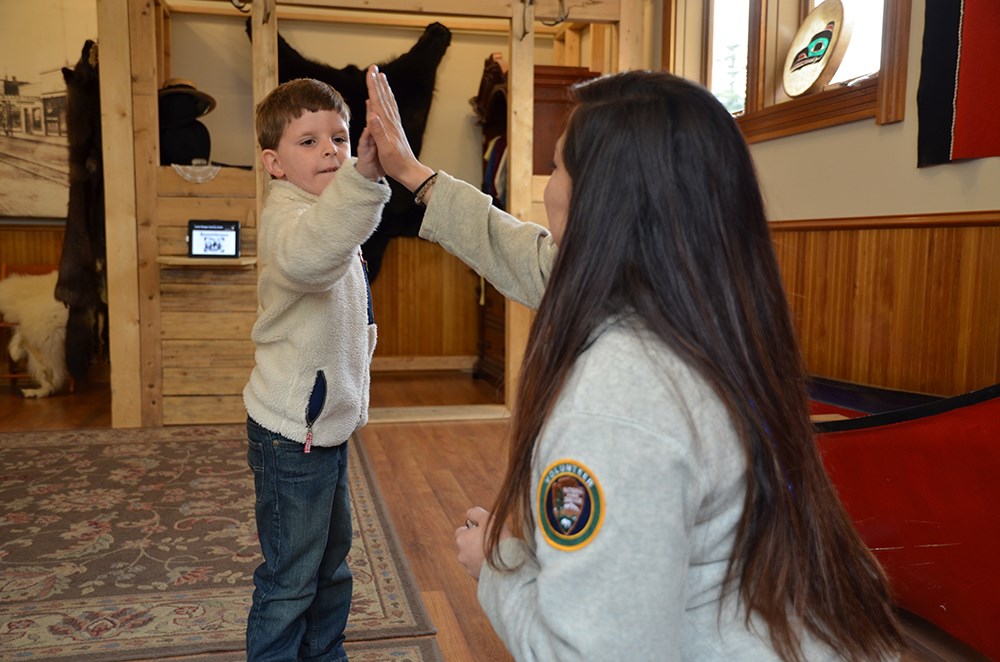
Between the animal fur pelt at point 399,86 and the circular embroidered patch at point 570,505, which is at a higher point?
the animal fur pelt at point 399,86

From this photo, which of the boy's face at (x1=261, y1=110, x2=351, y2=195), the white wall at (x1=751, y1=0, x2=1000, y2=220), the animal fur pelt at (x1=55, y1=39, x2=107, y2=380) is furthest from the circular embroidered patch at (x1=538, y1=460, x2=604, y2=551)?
the animal fur pelt at (x1=55, y1=39, x2=107, y2=380)

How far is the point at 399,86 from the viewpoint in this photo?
545 cm

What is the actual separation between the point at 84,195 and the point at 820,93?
140 inches

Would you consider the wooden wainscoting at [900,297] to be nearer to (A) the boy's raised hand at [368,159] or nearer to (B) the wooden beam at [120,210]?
(A) the boy's raised hand at [368,159]

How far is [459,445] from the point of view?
12.8ft

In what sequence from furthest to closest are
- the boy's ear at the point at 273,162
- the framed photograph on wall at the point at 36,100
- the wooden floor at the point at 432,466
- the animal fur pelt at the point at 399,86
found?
1. the framed photograph on wall at the point at 36,100
2. the animal fur pelt at the point at 399,86
3. the wooden floor at the point at 432,466
4. the boy's ear at the point at 273,162

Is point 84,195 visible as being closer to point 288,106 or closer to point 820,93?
point 288,106

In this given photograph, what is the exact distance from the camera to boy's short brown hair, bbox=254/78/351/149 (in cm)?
159

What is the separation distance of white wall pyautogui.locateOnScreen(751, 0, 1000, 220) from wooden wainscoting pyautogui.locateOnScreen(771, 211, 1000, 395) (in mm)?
55

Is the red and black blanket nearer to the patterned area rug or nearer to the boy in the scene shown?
the boy

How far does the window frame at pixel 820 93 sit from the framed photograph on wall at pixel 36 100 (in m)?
3.95

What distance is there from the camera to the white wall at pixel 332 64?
5.33 meters

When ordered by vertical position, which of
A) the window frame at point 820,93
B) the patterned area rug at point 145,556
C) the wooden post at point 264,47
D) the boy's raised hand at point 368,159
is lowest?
the patterned area rug at point 145,556

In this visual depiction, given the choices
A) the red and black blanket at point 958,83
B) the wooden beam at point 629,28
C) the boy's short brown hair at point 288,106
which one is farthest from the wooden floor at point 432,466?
the wooden beam at point 629,28
